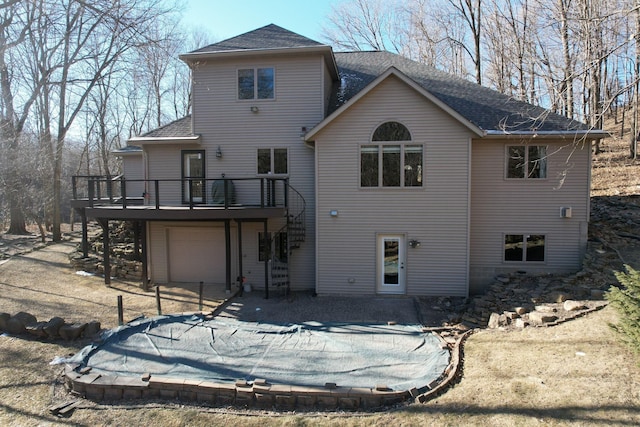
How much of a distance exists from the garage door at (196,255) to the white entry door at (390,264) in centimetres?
555

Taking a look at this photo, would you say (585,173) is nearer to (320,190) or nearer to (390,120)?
(390,120)

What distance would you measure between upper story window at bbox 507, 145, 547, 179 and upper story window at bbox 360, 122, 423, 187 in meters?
2.91

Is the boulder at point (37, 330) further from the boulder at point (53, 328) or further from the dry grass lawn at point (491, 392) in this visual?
the dry grass lawn at point (491, 392)

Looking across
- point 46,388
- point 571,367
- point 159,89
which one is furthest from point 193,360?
point 159,89

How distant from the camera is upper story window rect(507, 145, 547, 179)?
11.7m

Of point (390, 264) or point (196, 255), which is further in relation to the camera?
point (196, 255)

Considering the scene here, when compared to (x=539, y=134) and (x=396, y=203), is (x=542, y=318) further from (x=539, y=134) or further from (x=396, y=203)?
(x=539, y=134)

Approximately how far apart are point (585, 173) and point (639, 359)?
7.61 meters

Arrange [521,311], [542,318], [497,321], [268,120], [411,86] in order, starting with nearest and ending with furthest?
[542,318] → [497,321] → [521,311] → [411,86] → [268,120]

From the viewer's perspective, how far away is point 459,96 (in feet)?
44.0

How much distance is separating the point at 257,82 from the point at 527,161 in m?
8.98

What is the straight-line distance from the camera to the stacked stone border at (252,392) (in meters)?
5.45

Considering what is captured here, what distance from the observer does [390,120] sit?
11445mm

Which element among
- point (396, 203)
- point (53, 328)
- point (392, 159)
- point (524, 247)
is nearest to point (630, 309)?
point (524, 247)
